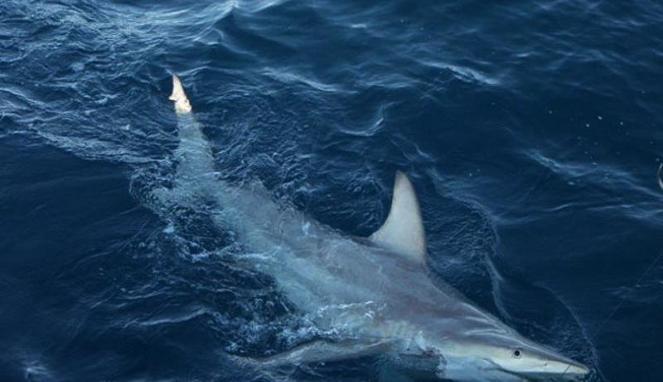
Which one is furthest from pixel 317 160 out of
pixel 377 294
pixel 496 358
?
pixel 496 358

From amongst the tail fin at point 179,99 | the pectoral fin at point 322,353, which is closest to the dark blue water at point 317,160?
the pectoral fin at point 322,353

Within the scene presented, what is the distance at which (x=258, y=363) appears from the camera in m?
8.51

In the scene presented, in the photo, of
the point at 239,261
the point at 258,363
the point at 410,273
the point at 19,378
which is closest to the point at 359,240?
the point at 410,273

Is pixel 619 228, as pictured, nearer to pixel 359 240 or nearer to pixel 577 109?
pixel 577 109

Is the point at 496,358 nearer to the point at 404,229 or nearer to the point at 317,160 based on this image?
the point at 404,229

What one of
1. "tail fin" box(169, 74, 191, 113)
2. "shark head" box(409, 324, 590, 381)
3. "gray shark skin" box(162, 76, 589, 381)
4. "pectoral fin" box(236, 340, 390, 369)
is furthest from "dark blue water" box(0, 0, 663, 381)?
"shark head" box(409, 324, 590, 381)

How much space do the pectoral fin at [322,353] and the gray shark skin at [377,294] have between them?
0.04ft

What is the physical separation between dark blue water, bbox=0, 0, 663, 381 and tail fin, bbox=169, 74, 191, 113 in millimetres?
404

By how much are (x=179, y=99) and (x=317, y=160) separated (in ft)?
8.82

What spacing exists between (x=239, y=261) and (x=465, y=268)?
310 centimetres

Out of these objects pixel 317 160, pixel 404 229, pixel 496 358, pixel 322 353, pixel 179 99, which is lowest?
pixel 322 353

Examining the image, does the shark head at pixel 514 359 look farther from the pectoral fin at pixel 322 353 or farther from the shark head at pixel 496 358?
the pectoral fin at pixel 322 353

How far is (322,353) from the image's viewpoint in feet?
29.1

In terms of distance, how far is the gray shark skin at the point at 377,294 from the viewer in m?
8.49
